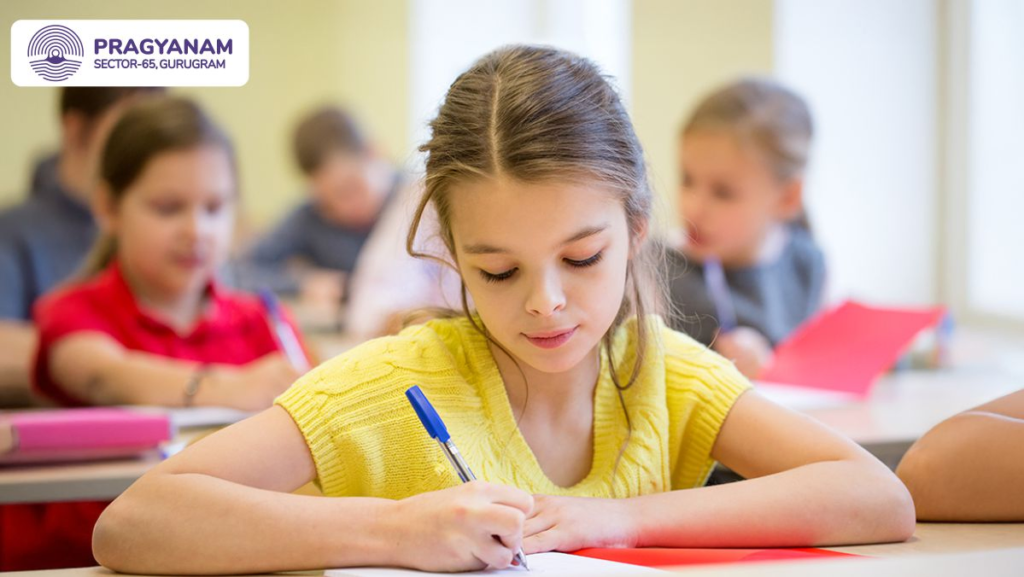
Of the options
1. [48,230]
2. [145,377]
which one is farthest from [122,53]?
[48,230]

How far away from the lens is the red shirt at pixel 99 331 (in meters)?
1.53

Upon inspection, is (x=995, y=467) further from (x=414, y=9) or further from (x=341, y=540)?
(x=414, y=9)

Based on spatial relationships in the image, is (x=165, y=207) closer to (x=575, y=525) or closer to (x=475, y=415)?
(x=475, y=415)

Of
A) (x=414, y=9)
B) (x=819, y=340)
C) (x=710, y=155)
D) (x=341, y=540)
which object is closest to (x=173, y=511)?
(x=341, y=540)

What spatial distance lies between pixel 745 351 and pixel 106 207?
1124 millimetres

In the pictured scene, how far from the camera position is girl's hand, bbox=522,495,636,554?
863mm

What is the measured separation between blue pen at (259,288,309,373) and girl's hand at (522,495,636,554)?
91 centimetres

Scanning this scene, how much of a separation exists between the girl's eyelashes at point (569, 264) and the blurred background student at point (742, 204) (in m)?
1.03

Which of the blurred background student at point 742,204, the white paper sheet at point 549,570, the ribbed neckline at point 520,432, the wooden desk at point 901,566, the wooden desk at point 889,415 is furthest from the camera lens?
the blurred background student at point 742,204

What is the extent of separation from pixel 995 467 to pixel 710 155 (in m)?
1.16

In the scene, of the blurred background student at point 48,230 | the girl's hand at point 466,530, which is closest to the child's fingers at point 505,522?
the girl's hand at point 466,530

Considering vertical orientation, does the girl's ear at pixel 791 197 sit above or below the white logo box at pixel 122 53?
below

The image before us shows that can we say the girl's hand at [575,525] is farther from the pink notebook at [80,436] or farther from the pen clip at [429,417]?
the pink notebook at [80,436]

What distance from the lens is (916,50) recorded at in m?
2.85
